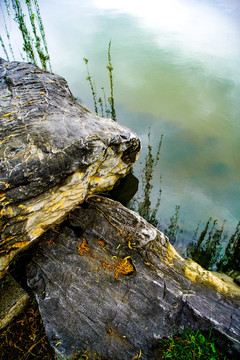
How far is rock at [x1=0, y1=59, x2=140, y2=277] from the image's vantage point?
85.6 inches

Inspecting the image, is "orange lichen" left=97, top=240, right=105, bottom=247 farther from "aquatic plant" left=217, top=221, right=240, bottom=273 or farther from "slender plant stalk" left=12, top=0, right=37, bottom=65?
"slender plant stalk" left=12, top=0, right=37, bottom=65

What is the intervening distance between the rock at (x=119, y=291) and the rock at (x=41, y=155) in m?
0.49

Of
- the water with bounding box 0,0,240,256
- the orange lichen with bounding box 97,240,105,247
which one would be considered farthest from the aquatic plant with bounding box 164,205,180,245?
the orange lichen with bounding box 97,240,105,247

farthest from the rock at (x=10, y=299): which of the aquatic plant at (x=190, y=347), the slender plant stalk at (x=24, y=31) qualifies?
the slender plant stalk at (x=24, y=31)

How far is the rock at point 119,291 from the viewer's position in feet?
7.57

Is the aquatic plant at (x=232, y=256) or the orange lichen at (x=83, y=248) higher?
the orange lichen at (x=83, y=248)

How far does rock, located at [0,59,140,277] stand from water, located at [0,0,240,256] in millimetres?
2586

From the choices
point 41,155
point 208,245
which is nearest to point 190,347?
point 208,245

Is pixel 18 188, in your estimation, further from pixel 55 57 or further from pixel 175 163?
pixel 55 57

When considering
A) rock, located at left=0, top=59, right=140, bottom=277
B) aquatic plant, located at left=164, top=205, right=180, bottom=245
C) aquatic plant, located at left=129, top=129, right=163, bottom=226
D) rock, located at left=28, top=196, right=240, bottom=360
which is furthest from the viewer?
aquatic plant, located at left=129, top=129, right=163, bottom=226

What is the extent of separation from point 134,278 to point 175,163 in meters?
4.04

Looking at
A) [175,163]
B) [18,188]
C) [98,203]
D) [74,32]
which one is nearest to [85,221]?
[98,203]

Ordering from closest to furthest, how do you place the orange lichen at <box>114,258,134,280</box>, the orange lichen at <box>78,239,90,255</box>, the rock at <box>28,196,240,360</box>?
the rock at <box>28,196,240,360</box> < the orange lichen at <box>114,258,134,280</box> < the orange lichen at <box>78,239,90,255</box>

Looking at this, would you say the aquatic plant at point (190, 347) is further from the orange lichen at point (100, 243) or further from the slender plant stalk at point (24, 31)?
the slender plant stalk at point (24, 31)
